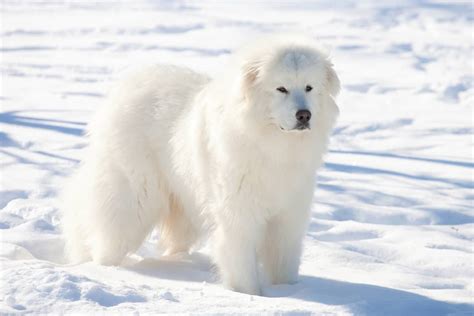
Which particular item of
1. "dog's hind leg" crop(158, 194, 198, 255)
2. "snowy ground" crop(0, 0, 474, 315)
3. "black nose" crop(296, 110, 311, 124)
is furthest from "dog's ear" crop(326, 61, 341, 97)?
"dog's hind leg" crop(158, 194, 198, 255)

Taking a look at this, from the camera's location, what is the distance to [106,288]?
15.6 feet

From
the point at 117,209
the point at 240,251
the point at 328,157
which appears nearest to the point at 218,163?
the point at 240,251

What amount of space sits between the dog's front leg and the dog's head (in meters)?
0.72

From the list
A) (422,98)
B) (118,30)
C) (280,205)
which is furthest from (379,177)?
(118,30)

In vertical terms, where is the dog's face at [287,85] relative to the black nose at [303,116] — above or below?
above

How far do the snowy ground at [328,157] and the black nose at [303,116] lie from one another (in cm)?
113

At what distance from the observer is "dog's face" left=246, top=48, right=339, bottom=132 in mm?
5160

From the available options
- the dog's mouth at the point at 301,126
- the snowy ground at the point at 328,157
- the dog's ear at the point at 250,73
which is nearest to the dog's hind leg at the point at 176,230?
the snowy ground at the point at 328,157

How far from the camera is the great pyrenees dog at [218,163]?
209 inches

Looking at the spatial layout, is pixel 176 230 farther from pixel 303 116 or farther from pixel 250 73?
pixel 303 116

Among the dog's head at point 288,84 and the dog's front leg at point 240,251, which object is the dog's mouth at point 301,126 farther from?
the dog's front leg at point 240,251

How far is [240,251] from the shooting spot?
17.9ft

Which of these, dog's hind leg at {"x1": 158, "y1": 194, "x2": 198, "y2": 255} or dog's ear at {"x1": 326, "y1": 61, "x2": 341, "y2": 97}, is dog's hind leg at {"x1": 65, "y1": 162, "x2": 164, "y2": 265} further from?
dog's ear at {"x1": 326, "y1": 61, "x2": 341, "y2": 97}

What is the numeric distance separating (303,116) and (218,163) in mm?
734
